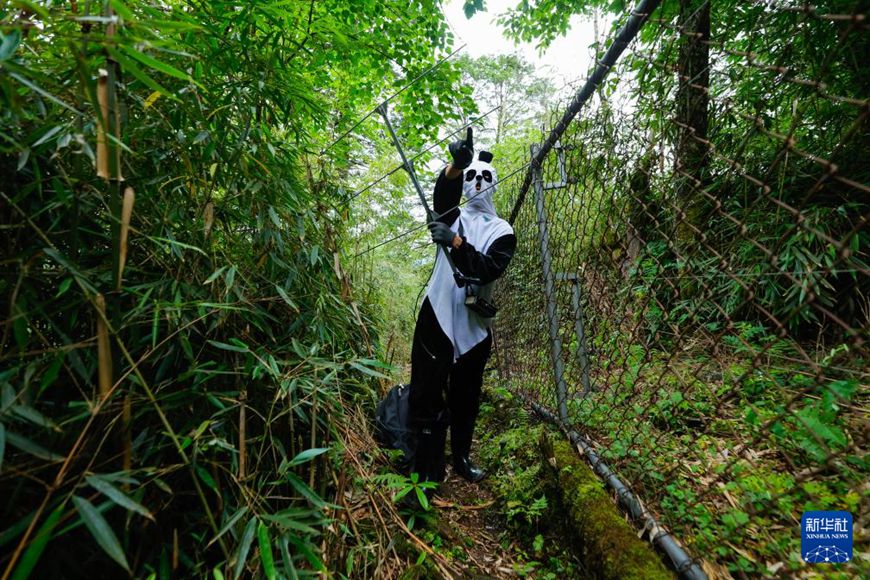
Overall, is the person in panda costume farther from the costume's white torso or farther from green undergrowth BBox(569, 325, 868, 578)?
green undergrowth BBox(569, 325, 868, 578)

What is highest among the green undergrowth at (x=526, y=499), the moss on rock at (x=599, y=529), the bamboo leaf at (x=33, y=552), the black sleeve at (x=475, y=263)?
the black sleeve at (x=475, y=263)

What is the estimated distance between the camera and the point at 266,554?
0.82 metres

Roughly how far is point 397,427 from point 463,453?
0.53 metres

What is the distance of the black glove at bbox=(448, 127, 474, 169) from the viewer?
187 cm

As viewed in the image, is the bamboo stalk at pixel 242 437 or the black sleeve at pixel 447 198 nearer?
the bamboo stalk at pixel 242 437

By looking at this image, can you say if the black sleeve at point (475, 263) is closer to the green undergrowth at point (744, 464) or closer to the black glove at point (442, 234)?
the black glove at point (442, 234)

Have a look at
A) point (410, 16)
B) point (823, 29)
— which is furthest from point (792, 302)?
point (410, 16)

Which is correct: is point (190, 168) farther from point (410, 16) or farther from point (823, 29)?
point (410, 16)

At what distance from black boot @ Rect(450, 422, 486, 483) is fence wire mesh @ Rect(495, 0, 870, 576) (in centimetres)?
57

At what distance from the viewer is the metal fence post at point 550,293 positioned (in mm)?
1956

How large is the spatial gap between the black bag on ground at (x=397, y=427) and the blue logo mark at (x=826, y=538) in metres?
1.52

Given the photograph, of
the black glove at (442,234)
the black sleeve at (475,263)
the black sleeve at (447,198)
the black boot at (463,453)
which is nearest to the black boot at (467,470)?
the black boot at (463,453)

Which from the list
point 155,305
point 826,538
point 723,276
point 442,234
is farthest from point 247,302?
point 723,276

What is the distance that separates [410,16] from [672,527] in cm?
437
